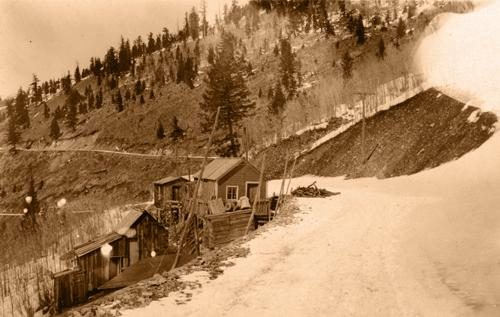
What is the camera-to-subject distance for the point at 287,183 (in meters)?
45.2

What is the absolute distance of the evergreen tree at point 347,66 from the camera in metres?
76.9

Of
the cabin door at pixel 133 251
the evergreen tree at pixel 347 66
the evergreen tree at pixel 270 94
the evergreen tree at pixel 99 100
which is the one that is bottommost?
the cabin door at pixel 133 251

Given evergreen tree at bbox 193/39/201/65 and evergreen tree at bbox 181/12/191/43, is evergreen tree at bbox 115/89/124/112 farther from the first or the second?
evergreen tree at bbox 181/12/191/43

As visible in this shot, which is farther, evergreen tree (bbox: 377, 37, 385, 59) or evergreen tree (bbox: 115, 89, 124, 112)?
evergreen tree (bbox: 115, 89, 124, 112)

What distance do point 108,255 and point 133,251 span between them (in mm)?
1708

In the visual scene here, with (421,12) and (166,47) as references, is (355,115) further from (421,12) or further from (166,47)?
(166,47)

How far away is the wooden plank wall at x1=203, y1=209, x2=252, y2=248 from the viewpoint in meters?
25.0

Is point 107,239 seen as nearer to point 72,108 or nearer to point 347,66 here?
point 347,66

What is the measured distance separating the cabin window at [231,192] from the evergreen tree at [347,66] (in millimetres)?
51875

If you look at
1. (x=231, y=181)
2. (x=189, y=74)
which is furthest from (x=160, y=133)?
(x=231, y=181)

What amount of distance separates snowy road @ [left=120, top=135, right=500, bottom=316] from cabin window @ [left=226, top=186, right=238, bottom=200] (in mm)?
10128

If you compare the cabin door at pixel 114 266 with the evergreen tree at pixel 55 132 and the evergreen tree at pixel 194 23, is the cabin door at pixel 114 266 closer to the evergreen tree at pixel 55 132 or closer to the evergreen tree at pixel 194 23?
the evergreen tree at pixel 55 132

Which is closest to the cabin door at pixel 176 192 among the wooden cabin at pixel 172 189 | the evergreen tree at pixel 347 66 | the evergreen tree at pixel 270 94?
the wooden cabin at pixel 172 189

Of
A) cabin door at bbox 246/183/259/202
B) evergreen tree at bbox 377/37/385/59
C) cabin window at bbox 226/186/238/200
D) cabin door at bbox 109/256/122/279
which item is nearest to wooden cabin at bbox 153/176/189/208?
cabin window at bbox 226/186/238/200
